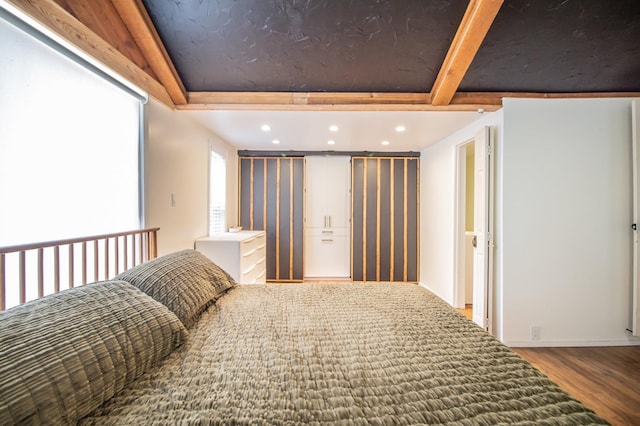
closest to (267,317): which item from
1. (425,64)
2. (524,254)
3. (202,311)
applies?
(202,311)

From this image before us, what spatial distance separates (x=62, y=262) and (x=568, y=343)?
4.20 meters

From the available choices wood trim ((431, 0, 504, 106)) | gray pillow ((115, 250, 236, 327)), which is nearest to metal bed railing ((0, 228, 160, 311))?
gray pillow ((115, 250, 236, 327))

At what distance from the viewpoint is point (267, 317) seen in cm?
137

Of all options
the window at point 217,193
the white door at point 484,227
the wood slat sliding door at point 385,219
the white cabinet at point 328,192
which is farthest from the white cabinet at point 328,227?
the white door at point 484,227

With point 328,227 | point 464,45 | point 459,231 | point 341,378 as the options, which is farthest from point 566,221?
point 328,227

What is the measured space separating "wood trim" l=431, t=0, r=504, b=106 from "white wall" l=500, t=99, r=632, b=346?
0.74 metres

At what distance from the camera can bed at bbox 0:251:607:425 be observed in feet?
2.36

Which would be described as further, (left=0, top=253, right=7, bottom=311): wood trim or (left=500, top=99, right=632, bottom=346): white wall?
(left=500, top=99, right=632, bottom=346): white wall

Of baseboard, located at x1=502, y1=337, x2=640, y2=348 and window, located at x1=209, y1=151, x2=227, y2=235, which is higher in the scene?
window, located at x1=209, y1=151, x2=227, y2=235

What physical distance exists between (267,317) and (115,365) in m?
0.68

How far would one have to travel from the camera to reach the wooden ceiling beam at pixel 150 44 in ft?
5.66

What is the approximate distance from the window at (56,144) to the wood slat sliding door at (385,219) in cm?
334

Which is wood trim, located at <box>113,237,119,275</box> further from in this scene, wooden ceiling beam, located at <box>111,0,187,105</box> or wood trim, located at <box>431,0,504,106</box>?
wood trim, located at <box>431,0,504,106</box>

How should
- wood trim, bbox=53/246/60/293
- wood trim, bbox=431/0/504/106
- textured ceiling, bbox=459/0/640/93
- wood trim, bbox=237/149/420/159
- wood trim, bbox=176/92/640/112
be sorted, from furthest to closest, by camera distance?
wood trim, bbox=237/149/420/159 < wood trim, bbox=176/92/640/112 < textured ceiling, bbox=459/0/640/93 < wood trim, bbox=431/0/504/106 < wood trim, bbox=53/246/60/293
